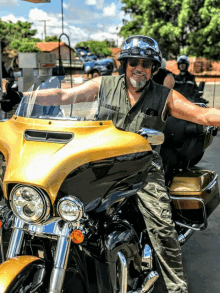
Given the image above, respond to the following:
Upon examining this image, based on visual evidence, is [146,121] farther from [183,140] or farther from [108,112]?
[183,140]

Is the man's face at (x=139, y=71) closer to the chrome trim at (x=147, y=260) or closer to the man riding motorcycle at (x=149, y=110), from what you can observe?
the man riding motorcycle at (x=149, y=110)

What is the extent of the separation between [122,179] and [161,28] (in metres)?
32.5

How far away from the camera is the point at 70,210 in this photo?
1.86m

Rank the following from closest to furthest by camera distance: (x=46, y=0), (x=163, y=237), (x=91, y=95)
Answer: (x=91, y=95) → (x=163, y=237) → (x=46, y=0)

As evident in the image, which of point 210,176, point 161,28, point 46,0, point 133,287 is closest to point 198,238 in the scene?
point 210,176

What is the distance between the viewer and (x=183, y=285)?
2.57m

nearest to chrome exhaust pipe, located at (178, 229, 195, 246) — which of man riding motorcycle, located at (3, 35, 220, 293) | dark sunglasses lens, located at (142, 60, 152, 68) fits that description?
Answer: man riding motorcycle, located at (3, 35, 220, 293)

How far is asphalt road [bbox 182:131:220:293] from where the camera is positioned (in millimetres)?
3131

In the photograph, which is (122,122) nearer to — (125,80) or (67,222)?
(125,80)

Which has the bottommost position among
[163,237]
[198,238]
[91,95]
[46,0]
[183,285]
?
[198,238]

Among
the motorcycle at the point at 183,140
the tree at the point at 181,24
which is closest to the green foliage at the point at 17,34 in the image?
the tree at the point at 181,24

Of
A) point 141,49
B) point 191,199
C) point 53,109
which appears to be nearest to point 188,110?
point 141,49

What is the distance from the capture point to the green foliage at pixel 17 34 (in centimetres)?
5114

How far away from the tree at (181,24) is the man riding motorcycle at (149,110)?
1189 inches
